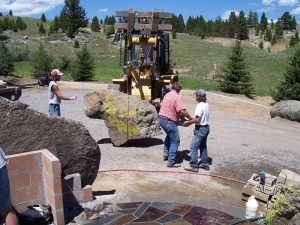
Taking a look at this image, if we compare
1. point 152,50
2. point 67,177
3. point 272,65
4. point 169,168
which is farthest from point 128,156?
point 272,65

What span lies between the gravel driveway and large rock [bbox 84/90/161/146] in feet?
1.26

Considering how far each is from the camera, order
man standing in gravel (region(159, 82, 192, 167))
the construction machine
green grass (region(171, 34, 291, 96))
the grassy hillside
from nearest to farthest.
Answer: man standing in gravel (region(159, 82, 192, 167)) → the construction machine → the grassy hillside → green grass (region(171, 34, 291, 96))

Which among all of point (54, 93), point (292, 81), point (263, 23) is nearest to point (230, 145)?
point (54, 93)

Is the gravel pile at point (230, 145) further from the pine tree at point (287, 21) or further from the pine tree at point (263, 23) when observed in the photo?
the pine tree at point (287, 21)

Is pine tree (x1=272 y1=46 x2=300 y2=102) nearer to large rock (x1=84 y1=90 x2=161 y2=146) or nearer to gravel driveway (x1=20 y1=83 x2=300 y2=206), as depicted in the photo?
gravel driveway (x1=20 y1=83 x2=300 y2=206)

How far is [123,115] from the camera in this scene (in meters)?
9.76

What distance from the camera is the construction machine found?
14984mm

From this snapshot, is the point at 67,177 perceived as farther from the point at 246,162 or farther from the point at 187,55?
the point at 187,55

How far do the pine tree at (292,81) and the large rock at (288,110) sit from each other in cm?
319

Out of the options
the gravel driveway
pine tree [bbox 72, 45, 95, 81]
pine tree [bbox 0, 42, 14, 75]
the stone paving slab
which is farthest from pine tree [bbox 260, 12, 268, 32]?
the stone paving slab

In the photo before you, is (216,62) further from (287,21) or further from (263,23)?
(287,21)

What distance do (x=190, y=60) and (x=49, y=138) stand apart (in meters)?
41.6

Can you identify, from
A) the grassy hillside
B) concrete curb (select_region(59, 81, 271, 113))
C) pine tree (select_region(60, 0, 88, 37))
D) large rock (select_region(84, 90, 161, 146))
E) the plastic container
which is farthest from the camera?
pine tree (select_region(60, 0, 88, 37))

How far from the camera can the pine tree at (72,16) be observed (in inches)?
2351
